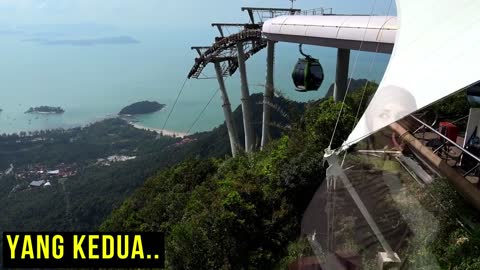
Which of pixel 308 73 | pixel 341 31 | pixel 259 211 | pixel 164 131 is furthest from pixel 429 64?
pixel 164 131

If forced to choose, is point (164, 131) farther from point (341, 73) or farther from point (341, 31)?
point (341, 31)

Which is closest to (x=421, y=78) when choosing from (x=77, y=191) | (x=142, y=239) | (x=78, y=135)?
(x=142, y=239)

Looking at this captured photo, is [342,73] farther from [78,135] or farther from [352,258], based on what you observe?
[78,135]

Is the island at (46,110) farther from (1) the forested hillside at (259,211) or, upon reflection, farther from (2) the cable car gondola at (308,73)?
(2) the cable car gondola at (308,73)

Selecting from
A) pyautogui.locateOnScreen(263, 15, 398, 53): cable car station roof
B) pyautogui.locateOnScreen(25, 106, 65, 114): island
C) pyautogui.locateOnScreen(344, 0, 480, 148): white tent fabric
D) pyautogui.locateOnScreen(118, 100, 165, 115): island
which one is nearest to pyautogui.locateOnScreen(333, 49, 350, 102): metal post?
pyautogui.locateOnScreen(263, 15, 398, 53): cable car station roof

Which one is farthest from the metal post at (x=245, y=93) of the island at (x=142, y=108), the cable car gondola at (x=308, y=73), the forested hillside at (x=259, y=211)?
the island at (x=142, y=108)
